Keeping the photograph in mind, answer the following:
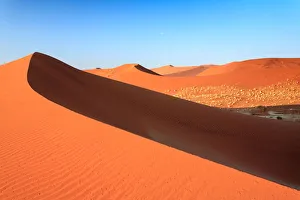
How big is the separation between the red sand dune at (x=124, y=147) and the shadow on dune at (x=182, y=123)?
5cm

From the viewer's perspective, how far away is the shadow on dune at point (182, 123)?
8469 mm

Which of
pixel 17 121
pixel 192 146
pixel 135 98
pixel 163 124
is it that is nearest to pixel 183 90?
pixel 135 98

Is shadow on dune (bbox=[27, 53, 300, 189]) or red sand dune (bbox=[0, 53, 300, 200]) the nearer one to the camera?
red sand dune (bbox=[0, 53, 300, 200])

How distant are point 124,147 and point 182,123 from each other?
6.13 meters

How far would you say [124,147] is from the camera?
518 centimetres

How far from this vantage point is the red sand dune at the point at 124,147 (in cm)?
390

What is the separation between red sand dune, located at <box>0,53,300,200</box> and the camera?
12.8 ft

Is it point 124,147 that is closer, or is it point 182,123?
point 124,147

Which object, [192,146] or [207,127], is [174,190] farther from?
Answer: [207,127]

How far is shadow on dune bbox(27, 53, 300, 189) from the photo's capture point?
27.8ft

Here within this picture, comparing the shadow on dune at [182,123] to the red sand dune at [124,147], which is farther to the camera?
the shadow on dune at [182,123]

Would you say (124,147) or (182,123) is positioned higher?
(124,147)

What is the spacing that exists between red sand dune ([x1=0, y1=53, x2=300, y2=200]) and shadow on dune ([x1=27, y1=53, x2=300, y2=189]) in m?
0.05

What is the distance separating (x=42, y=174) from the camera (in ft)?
13.8
